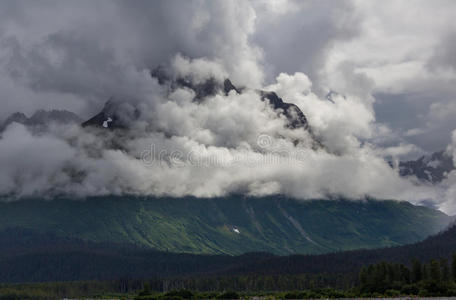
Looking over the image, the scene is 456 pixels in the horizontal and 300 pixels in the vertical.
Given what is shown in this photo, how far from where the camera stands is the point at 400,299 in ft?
609

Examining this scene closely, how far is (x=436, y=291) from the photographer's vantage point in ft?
648

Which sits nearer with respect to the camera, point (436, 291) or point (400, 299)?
point (400, 299)

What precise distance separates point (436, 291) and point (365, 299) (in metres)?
24.1

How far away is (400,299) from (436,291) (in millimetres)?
19717

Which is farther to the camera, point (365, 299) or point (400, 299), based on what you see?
point (365, 299)

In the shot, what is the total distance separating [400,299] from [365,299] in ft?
50.8

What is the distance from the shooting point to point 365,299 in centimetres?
19825
